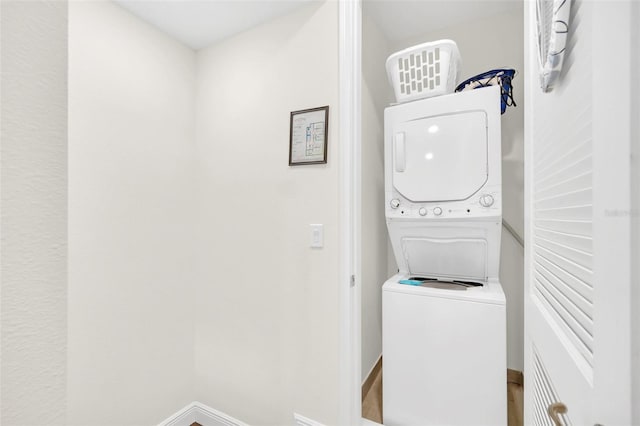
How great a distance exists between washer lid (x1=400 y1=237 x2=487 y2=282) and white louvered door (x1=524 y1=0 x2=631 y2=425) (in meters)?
0.97

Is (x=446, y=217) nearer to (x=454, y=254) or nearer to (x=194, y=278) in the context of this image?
(x=454, y=254)

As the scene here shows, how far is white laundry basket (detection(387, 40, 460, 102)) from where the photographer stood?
1.70 metres

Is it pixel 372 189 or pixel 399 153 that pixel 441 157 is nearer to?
pixel 399 153

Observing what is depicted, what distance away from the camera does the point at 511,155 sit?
219 cm

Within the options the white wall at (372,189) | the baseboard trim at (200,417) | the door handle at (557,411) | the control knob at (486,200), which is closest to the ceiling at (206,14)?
the white wall at (372,189)

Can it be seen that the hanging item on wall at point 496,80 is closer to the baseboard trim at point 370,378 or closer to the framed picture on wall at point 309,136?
the framed picture on wall at point 309,136

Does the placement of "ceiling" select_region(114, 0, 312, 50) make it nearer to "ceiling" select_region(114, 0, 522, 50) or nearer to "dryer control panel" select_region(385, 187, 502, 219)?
"ceiling" select_region(114, 0, 522, 50)

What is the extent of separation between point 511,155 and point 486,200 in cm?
84

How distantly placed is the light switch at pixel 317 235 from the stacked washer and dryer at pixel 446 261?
50 centimetres

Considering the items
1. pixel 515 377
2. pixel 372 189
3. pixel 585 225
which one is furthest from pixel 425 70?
pixel 515 377

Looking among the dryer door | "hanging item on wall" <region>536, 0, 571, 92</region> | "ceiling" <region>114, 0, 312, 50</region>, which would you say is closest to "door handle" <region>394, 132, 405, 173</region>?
the dryer door

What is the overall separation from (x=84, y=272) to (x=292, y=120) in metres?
1.20

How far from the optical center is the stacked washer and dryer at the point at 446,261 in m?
1.50

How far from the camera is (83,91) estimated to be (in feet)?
4.54
